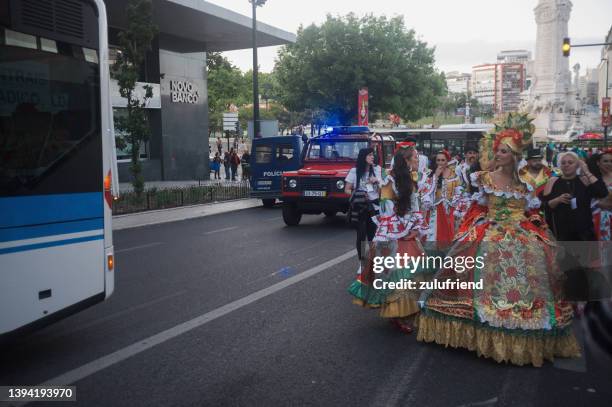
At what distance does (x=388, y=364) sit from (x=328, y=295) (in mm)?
2471

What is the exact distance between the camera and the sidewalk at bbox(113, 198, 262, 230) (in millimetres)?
15891

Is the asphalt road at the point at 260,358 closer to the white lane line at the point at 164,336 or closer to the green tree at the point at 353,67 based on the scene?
the white lane line at the point at 164,336

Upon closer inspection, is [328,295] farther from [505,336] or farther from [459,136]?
[459,136]

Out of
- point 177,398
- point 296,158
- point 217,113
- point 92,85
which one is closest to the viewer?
point 177,398

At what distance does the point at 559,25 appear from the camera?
67188 millimetres

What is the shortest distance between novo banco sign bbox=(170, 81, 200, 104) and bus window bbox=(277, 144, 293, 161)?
12365mm

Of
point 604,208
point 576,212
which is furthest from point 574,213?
point 604,208

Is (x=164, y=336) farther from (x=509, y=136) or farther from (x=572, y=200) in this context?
(x=572, y=200)

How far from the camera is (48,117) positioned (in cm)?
488

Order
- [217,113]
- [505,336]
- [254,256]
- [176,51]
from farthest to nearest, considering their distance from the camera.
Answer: [217,113] → [176,51] → [254,256] → [505,336]

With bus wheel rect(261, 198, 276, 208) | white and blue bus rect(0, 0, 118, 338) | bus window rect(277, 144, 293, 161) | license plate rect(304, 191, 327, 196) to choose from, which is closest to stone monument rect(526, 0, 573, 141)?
bus wheel rect(261, 198, 276, 208)

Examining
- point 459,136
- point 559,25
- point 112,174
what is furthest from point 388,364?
point 559,25

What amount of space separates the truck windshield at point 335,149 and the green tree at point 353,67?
24.3m

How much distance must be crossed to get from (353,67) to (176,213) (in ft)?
77.9
